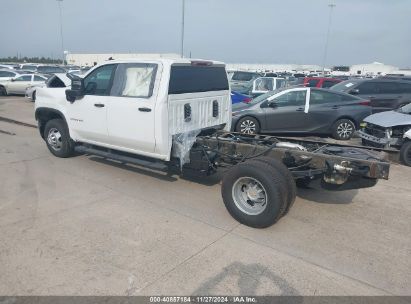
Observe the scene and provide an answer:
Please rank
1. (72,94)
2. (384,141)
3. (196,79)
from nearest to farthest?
1. (196,79)
2. (72,94)
3. (384,141)

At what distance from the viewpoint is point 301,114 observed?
9.49 m

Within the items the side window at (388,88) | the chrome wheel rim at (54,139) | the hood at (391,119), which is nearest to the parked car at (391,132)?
the hood at (391,119)

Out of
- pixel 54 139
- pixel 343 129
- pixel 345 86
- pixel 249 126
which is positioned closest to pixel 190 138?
pixel 54 139

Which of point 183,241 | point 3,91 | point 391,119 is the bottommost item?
point 183,241

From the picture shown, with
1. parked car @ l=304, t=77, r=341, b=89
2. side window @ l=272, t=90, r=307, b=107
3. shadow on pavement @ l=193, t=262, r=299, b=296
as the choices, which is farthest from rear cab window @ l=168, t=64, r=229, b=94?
parked car @ l=304, t=77, r=341, b=89

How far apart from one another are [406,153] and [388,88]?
21.0 feet

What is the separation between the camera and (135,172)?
629cm

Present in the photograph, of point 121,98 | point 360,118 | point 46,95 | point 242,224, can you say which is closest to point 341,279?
point 242,224

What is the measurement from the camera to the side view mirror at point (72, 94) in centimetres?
607

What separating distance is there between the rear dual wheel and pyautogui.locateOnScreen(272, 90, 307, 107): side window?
5752 mm

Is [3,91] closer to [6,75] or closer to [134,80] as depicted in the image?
[6,75]

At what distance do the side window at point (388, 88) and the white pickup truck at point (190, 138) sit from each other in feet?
28.7

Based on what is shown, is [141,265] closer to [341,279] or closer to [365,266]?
[341,279]

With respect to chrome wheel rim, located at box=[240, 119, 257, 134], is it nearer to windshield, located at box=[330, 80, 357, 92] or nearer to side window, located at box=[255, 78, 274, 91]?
windshield, located at box=[330, 80, 357, 92]
